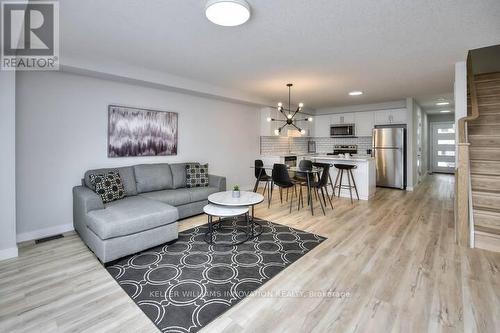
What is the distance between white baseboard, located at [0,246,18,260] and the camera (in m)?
2.64

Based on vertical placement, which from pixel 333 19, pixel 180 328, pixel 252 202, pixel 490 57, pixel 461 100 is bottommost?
pixel 180 328

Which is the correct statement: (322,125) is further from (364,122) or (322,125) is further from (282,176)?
(282,176)

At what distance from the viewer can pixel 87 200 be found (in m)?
2.88

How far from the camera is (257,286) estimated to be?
7.02ft

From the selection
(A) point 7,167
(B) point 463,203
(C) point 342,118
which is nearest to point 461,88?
(B) point 463,203

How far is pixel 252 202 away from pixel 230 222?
88 centimetres

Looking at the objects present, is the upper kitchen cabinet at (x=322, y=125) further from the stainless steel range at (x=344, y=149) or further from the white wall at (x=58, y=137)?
the white wall at (x=58, y=137)

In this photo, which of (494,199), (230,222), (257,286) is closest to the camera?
(257,286)

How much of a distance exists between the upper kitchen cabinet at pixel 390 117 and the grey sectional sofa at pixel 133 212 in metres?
5.62

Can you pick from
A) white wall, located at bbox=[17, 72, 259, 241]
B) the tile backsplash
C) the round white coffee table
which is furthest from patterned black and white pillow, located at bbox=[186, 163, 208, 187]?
the tile backsplash

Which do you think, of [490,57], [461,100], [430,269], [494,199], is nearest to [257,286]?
[430,269]

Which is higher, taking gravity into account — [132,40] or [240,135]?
[132,40]

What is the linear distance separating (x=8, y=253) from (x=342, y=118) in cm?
801

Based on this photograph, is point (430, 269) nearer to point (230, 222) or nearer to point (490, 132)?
point (230, 222)
